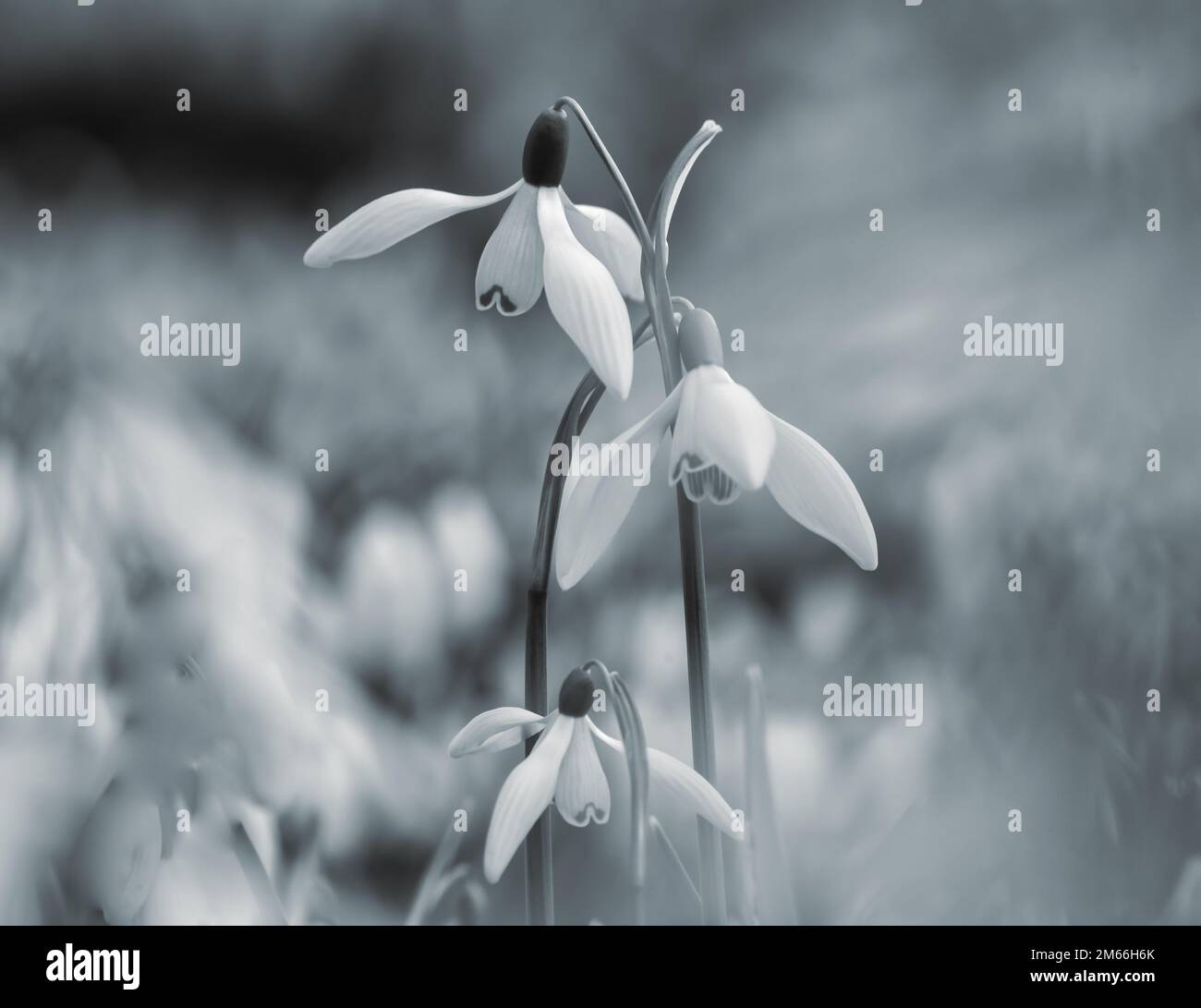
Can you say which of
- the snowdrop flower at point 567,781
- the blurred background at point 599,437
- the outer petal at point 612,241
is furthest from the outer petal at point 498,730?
the outer petal at point 612,241

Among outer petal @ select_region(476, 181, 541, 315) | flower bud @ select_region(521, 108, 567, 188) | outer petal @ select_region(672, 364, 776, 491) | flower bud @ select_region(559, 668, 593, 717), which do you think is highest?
flower bud @ select_region(521, 108, 567, 188)

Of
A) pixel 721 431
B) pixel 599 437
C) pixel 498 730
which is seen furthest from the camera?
pixel 599 437

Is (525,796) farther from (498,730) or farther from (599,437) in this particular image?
(599,437)

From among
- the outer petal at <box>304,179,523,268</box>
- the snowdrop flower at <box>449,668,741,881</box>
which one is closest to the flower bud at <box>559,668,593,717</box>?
the snowdrop flower at <box>449,668,741,881</box>

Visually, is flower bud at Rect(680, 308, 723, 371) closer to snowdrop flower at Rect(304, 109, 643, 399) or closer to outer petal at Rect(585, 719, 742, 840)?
snowdrop flower at Rect(304, 109, 643, 399)

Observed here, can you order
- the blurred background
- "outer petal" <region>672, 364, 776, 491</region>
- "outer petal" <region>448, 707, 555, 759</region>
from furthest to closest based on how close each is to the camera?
the blurred background → "outer petal" <region>448, 707, 555, 759</region> → "outer petal" <region>672, 364, 776, 491</region>
